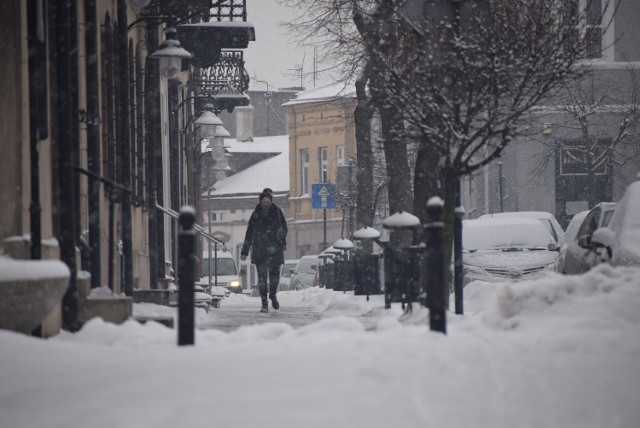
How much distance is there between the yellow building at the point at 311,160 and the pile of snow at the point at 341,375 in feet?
197

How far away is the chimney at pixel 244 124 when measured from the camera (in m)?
87.7

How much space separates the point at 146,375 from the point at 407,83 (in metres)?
6.75

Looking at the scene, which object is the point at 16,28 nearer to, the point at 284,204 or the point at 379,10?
the point at 379,10

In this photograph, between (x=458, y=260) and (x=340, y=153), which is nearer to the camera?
(x=458, y=260)

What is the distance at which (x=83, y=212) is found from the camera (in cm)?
1370

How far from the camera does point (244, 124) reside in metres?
88.5

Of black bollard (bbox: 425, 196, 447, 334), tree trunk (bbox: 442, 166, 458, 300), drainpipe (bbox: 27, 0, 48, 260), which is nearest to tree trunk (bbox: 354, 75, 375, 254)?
tree trunk (bbox: 442, 166, 458, 300)

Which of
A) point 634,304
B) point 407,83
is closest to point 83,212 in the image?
point 407,83

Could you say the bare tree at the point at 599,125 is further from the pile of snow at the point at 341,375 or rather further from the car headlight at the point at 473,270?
the pile of snow at the point at 341,375

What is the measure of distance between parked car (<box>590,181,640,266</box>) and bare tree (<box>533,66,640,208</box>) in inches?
787

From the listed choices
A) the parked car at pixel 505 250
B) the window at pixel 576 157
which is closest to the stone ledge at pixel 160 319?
the parked car at pixel 505 250

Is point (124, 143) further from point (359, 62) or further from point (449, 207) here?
point (359, 62)

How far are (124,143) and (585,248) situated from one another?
227 inches

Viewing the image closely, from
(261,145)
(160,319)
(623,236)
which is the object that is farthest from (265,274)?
(261,145)
